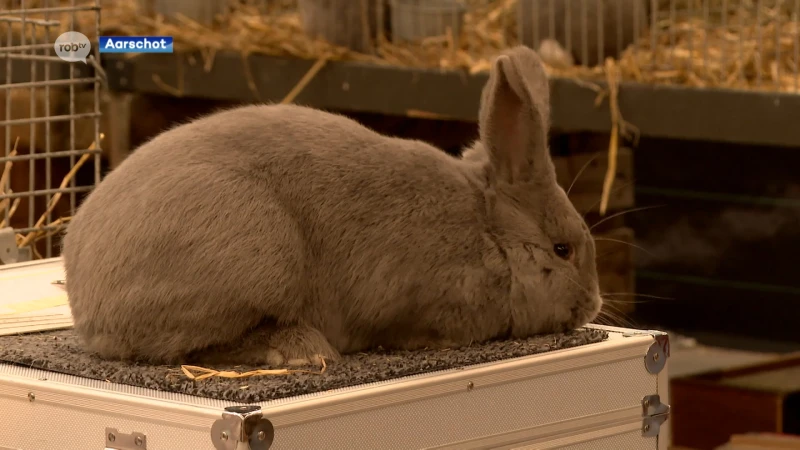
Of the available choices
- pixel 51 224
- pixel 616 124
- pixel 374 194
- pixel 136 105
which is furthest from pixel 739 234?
pixel 374 194

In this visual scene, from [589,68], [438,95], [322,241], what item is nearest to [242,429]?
[322,241]

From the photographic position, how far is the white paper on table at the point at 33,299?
1817 millimetres

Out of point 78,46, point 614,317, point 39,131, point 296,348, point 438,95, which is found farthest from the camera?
point 438,95

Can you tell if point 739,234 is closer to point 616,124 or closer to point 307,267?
point 616,124

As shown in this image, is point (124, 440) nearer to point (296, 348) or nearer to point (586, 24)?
point (296, 348)

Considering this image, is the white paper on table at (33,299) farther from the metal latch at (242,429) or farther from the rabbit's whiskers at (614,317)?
the rabbit's whiskers at (614,317)

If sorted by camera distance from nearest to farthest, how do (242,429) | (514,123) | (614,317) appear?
(242,429) → (514,123) → (614,317)

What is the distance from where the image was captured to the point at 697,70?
3287 mm

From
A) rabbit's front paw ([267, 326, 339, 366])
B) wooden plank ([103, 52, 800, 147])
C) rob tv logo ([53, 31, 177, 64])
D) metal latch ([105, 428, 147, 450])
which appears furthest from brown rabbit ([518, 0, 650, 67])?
metal latch ([105, 428, 147, 450])

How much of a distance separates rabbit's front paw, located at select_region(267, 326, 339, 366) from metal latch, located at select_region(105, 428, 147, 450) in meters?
0.20

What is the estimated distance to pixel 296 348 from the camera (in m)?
1.53

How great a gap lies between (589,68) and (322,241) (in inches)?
80.6

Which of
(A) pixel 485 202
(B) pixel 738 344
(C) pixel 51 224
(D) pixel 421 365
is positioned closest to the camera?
(D) pixel 421 365

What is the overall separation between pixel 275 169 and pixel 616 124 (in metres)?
1.74
